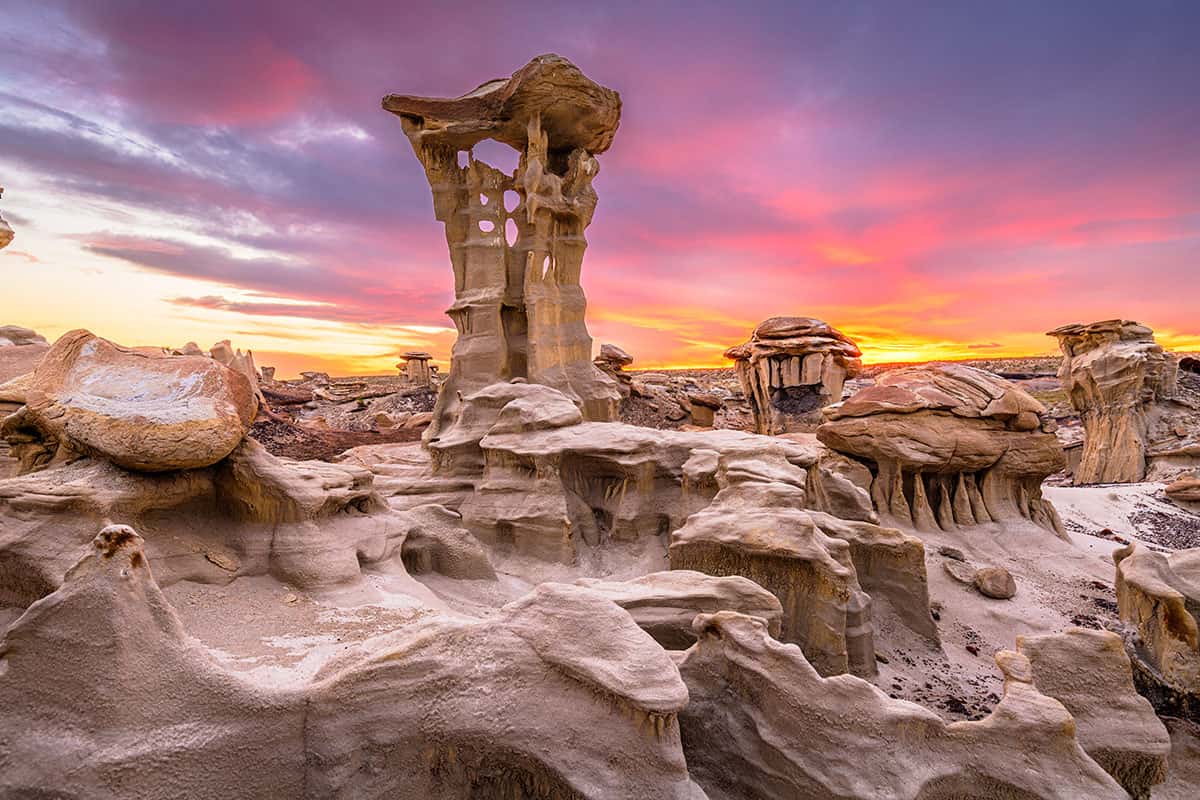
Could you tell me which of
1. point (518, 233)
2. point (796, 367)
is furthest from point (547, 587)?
point (796, 367)

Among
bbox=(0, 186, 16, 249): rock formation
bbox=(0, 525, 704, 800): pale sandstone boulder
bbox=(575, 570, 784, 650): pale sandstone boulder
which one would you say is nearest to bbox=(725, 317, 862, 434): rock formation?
bbox=(575, 570, 784, 650): pale sandstone boulder

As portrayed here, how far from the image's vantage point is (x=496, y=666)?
13.8ft

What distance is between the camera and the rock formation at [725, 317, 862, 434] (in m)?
24.9

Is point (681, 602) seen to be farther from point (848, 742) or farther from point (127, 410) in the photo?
point (127, 410)

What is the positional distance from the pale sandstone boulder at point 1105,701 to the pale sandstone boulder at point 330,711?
487 centimetres

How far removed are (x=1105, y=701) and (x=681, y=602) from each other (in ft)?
14.9

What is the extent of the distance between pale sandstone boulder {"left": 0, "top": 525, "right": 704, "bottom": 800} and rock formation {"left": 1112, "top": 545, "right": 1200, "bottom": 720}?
7309 mm

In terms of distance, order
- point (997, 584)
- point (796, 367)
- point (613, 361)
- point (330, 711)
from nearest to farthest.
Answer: point (330, 711) → point (997, 584) → point (796, 367) → point (613, 361)

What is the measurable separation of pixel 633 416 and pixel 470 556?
17562 mm

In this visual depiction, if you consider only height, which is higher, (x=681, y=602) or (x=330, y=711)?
(x=330, y=711)

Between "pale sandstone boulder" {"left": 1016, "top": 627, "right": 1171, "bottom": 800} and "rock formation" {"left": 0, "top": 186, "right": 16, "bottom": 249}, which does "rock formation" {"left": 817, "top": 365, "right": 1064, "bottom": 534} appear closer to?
"pale sandstone boulder" {"left": 1016, "top": 627, "right": 1171, "bottom": 800}

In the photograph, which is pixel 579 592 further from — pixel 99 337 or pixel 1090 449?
pixel 1090 449

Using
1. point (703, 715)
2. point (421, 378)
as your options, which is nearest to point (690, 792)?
point (703, 715)

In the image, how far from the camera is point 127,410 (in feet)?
19.7
